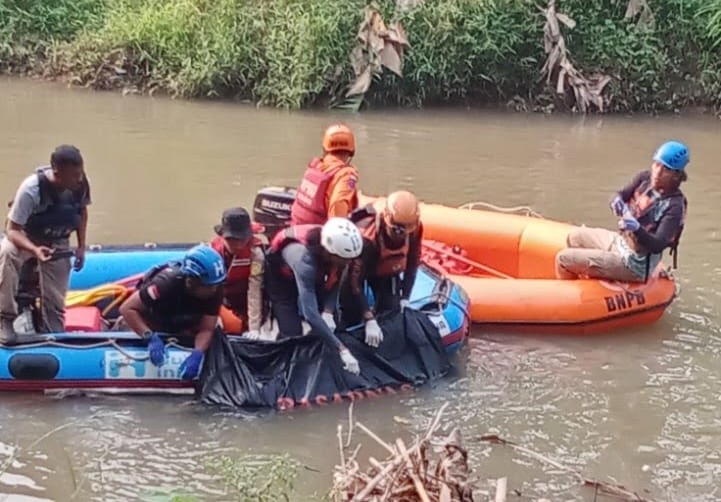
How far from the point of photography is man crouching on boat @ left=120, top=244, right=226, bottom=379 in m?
5.96

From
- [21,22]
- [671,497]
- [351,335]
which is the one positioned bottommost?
[671,497]

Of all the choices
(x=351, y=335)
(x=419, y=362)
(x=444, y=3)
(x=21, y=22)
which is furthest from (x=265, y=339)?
(x=21, y=22)

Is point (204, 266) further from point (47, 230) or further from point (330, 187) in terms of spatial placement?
point (330, 187)

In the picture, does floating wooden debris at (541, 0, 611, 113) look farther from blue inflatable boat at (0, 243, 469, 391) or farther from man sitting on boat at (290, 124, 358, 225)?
blue inflatable boat at (0, 243, 469, 391)

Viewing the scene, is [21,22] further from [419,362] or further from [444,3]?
[419,362]

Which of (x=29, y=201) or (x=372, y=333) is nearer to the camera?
(x=29, y=201)

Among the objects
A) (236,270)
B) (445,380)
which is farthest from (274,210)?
(445,380)

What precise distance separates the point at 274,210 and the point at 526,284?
5.30 ft

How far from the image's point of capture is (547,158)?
12711 mm

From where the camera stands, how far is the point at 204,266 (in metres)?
5.85

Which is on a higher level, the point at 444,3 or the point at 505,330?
the point at 444,3

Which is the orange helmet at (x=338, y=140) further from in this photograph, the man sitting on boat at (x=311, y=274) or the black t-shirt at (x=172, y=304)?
the black t-shirt at (x=172, y=304)

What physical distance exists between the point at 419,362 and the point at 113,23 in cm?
1042

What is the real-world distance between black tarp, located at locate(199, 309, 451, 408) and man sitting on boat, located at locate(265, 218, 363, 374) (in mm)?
89
